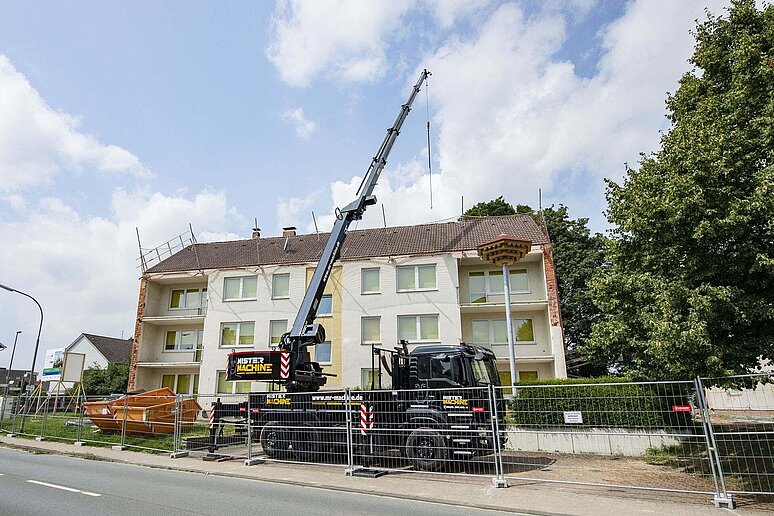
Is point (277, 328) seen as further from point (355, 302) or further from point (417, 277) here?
point (417, 277)

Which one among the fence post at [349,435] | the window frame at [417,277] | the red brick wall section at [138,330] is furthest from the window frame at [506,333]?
the red brick wall section at [138,330]

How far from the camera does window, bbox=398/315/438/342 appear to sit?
2661 cm

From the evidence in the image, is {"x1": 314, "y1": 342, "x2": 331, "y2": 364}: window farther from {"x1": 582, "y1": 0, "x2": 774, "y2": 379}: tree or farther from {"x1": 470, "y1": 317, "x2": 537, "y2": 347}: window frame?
{"x1": 582, "y1": 0, "x2": 774, "y2": 379}: tree

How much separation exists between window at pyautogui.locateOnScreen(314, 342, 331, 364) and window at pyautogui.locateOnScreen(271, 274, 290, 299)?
12.3ft

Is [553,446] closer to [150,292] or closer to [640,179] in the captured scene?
[640,179]

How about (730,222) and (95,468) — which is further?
(95,468)

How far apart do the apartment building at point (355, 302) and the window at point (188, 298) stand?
79 mm

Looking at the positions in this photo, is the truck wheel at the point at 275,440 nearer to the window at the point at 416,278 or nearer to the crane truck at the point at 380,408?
the crane truck at the point at 380,408

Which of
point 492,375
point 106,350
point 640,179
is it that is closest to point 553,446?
point 492,375

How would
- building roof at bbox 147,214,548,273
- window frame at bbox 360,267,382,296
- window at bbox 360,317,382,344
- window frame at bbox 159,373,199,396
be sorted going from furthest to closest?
window frame at bbox 159,373,199,396 → building roof at bbox 147,214,548,273 → window frame at bbox 360,267,382,296 → window at bbox 360,317,382,344

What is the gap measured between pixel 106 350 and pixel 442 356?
5416cm

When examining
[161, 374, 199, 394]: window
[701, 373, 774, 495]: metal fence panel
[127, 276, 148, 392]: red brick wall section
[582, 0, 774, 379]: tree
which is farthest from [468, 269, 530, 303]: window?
[127, 276, 148, 392]: red brick wall section

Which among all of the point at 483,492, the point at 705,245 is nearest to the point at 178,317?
the point at 483,492

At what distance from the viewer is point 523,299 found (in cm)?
→ 2686
